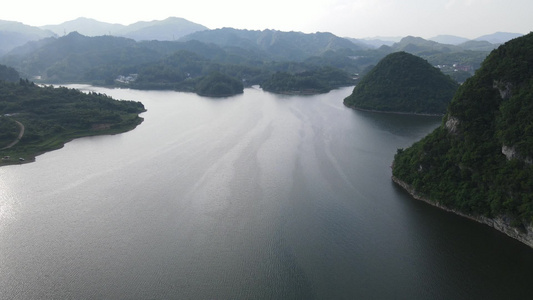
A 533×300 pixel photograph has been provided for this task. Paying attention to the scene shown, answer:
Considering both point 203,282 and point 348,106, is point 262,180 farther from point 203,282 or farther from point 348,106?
point 348,106

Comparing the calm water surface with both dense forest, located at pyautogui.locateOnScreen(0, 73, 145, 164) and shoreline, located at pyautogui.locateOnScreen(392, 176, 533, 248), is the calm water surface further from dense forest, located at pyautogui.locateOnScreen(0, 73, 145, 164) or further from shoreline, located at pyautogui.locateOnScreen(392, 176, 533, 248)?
dense forest, located at pyautogui.locateOnScreen(0, 73, 145, 164)

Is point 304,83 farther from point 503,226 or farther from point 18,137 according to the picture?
point 503,226

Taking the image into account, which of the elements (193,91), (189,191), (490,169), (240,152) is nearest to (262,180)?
(189,191)

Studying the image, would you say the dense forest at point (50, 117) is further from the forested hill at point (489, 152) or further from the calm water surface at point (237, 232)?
the forested hill at point (489, 152)

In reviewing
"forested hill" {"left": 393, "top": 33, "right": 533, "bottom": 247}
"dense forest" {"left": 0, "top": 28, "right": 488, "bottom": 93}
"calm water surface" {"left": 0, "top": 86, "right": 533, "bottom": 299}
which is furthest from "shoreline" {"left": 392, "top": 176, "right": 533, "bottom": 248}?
"dense forest" {"left": 0, "top": 28, "right": 488, "bottom": 93}

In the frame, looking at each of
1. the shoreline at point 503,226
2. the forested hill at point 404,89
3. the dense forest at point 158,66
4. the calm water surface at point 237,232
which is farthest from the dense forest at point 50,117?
the forested hill at point 404,89

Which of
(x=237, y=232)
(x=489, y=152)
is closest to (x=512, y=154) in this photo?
(x=489, y=152)

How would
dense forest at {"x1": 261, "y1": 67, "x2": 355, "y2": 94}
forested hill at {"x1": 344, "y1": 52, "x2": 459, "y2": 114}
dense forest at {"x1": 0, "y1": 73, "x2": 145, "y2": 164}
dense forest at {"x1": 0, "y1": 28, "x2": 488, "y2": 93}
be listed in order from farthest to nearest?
dense forest at {"x1": 0, "y1": 28, "x2": 488, "y2": 93} → dense forest at {"x1": 261, "y1": 67, "x2": 355, "y2": 94} → forested hill at {"x1": 344, "y1": 52, "x2": 459, "y2": 114} → dense forest at {"x1": 0, "y1": 73, "x2": 145, "y2": 164}

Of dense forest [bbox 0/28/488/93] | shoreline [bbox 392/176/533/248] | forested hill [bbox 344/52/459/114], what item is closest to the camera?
shoreline [bbox 392/176/533/248]
